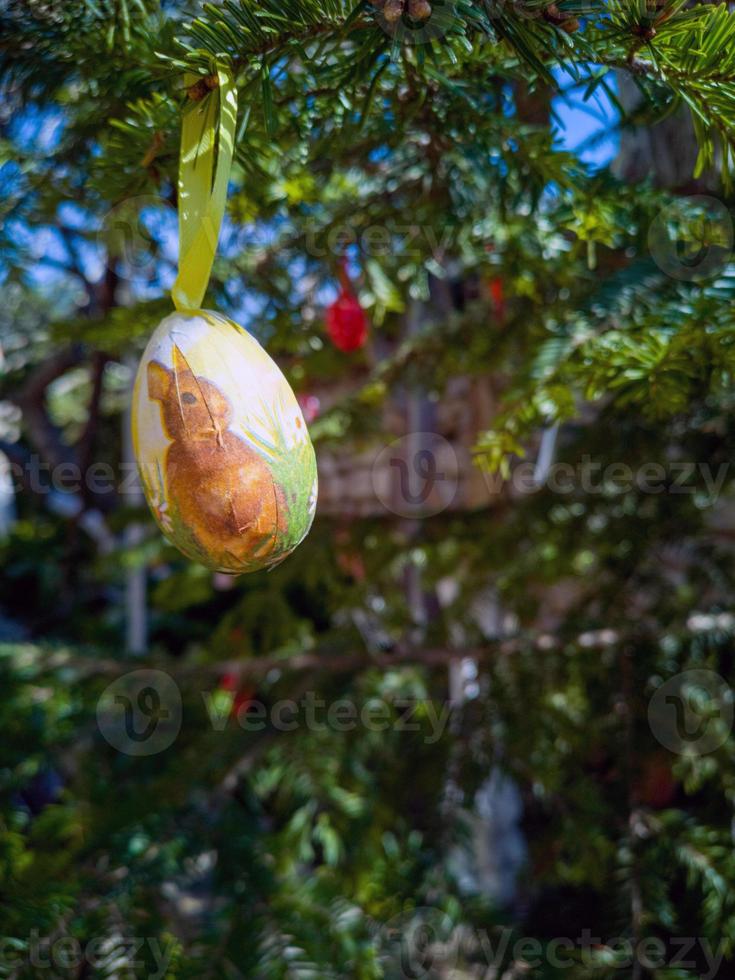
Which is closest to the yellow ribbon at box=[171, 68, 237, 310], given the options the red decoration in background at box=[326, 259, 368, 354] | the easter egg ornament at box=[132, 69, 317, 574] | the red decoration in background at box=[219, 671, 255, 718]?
the easter egg ornament at box=[132, 69, 317, 574]

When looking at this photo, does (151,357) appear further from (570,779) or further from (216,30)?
(570,779)

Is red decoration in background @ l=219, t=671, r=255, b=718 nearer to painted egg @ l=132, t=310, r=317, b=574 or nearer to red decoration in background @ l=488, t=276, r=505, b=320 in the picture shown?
red decoration in background @ l=488, t=276, r=505, b=320

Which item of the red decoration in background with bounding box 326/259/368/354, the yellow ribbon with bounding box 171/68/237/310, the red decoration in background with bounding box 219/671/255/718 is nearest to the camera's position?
the yellow ribbon with bounding box 171/68/237/310

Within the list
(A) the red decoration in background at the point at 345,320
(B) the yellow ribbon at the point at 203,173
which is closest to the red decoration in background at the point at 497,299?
(A) the red decoration in background at the point at 345,320

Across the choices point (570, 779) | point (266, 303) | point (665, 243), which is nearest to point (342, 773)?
point (570, 779)

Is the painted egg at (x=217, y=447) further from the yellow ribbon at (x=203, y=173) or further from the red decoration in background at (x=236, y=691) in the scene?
the red decoration in background at (x=236, y=691)

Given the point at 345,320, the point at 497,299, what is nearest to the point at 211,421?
the point at 345,320

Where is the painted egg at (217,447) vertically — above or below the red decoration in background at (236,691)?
above

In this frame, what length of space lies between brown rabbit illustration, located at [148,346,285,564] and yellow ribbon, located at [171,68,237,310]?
1.9 inches

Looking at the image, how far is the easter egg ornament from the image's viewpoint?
0.34 meters

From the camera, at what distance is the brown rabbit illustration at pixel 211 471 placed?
335mm

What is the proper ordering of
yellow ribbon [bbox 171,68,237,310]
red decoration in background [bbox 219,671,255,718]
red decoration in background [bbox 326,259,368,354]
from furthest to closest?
red decoration in background [bbox 219,671,255,718] → red decoration in background [bbox 326,259,368,354] → yellow ribbon [bbox 171,68,237,310]

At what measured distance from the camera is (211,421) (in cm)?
34

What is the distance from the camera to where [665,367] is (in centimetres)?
41
